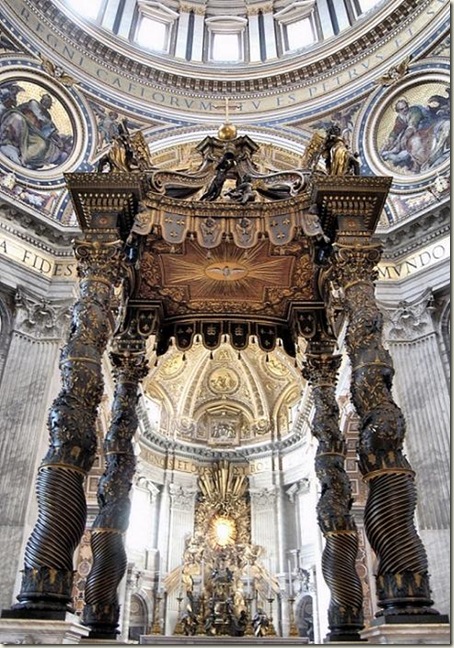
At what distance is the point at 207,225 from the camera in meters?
4.97

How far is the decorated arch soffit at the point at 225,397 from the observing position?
19016 mm

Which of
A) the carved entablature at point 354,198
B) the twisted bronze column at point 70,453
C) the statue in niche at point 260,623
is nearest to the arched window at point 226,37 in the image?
the carved entablature at point 354,198

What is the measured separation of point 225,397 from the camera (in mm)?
20109

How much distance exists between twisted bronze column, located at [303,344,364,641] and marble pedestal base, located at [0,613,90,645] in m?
2.83

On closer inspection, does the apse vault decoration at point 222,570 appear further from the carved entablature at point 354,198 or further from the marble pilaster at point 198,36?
the carved entablature at point 354,198

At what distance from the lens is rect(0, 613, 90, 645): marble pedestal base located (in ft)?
9.64

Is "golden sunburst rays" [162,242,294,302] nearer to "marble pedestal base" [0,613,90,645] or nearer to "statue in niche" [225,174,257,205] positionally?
"statue in niche" [225,174,257,205]

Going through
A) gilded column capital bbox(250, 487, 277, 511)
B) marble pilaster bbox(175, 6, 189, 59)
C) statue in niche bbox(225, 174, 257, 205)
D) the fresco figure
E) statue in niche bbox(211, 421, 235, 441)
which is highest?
marble pilaster bbox(175, 6, 189, 59)

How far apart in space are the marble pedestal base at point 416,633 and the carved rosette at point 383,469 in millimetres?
97

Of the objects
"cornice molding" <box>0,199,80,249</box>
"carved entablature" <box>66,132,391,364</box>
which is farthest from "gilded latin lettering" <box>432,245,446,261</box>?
"cornice molding" <box>0,199,80,249</box>

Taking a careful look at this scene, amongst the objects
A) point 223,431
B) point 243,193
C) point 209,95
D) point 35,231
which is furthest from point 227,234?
point 223,431

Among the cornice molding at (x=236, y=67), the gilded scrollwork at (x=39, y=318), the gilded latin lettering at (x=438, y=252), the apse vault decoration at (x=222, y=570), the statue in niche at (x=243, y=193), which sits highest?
the cornice molding at (x=236, y=67)

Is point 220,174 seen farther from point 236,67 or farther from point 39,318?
point 236,67

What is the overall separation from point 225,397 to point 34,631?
1722cm
